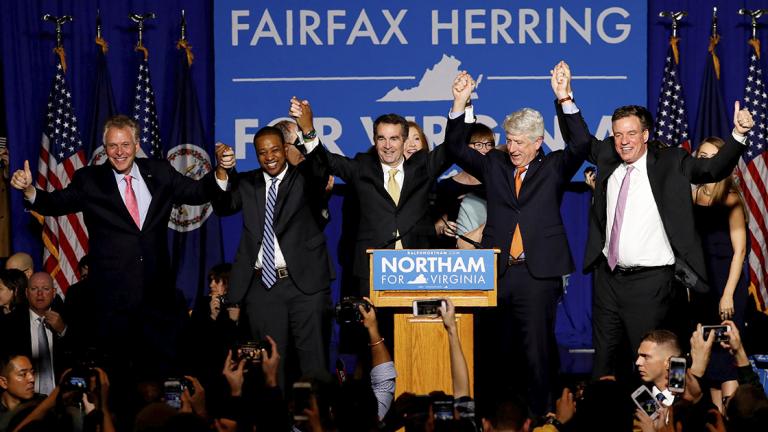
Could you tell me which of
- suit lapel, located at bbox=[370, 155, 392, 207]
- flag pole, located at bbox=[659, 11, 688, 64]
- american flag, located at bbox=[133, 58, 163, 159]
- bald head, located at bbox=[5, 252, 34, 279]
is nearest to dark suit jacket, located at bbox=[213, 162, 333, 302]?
suit lapel, located at bbox=[370, 155, 392, 207]

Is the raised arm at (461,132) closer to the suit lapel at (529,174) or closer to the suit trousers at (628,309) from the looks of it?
the suit lapel at (529,174)

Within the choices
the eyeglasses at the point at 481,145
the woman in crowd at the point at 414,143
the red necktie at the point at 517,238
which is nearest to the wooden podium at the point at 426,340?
the red necktie at the point at 517,238

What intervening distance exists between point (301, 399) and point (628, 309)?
93.7 inches

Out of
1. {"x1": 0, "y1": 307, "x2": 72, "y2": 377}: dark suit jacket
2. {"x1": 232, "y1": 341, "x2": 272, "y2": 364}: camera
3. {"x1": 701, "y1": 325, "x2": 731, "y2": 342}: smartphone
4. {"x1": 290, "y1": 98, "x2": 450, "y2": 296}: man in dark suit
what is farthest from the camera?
{"x1": 0, "y1": 307, "x2": 72, "y2": 377}: dark suit jacket

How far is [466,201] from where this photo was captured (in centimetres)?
693

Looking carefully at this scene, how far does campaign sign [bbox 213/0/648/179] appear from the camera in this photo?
28.3ft

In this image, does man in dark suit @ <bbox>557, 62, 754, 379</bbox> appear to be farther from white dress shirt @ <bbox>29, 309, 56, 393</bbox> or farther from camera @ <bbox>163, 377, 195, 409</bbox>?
white dress shirt @ <bbox>29, 309, 56, 393</bbox>

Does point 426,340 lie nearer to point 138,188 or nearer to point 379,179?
point 379,179

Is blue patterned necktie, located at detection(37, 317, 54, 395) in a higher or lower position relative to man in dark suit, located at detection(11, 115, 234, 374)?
lower

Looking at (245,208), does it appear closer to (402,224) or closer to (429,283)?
(402,224)

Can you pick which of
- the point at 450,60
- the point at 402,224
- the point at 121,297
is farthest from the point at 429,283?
the point at 450,60

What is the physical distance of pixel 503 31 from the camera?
28.6ft

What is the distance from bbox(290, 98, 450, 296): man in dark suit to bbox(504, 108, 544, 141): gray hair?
1.34 feet

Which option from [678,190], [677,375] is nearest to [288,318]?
[678,190]
